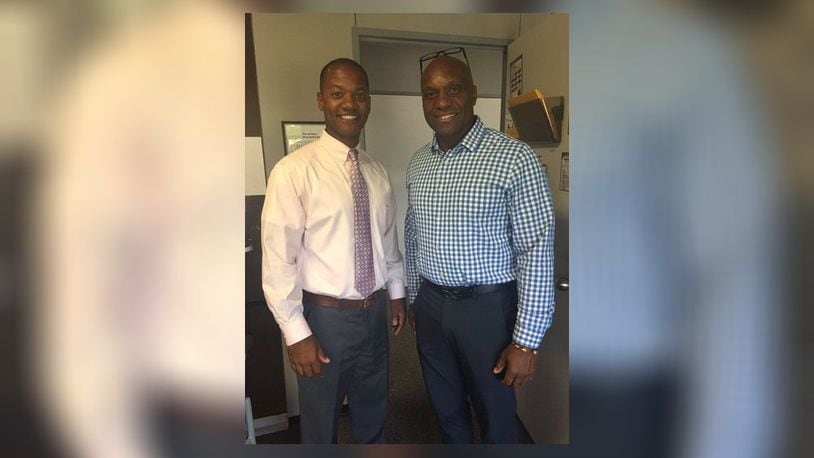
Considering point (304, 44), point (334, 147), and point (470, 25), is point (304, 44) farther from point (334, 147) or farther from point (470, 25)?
point (470, 25)

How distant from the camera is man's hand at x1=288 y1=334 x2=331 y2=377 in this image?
1.03 meters

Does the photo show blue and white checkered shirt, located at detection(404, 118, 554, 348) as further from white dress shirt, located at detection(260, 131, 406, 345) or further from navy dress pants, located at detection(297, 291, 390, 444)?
navy dress pants, located at detection(297, 291, 390, 444)

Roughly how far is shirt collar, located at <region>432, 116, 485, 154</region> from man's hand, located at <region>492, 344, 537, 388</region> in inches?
18.8

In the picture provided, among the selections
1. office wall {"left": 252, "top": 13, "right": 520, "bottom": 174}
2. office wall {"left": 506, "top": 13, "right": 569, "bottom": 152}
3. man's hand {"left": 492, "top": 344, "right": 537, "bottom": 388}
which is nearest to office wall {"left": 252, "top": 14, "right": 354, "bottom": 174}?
office wall {"left": 252, "top": 13, "right": 520, "bottom": 174}

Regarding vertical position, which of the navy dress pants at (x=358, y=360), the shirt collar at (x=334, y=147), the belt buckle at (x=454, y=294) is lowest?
the navy dress pants at (x=358, y=360)

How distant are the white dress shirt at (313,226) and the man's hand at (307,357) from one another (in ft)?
0.06

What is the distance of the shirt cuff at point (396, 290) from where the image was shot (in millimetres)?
1051

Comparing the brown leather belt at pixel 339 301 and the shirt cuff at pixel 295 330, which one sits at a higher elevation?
the brown leather belt at pixel 339 301

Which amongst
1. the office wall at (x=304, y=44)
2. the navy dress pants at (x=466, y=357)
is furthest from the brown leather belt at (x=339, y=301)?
the office wall at (x=304, y=44)

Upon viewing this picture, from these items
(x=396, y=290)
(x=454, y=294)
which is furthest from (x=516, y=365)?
(x=396, y=290)

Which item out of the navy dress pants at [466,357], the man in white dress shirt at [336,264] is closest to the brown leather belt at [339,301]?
the man in white dress shirt at [336,264]

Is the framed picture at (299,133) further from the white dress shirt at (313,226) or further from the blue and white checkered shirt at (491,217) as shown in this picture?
the blue and white checkered shirt at (491,217)
